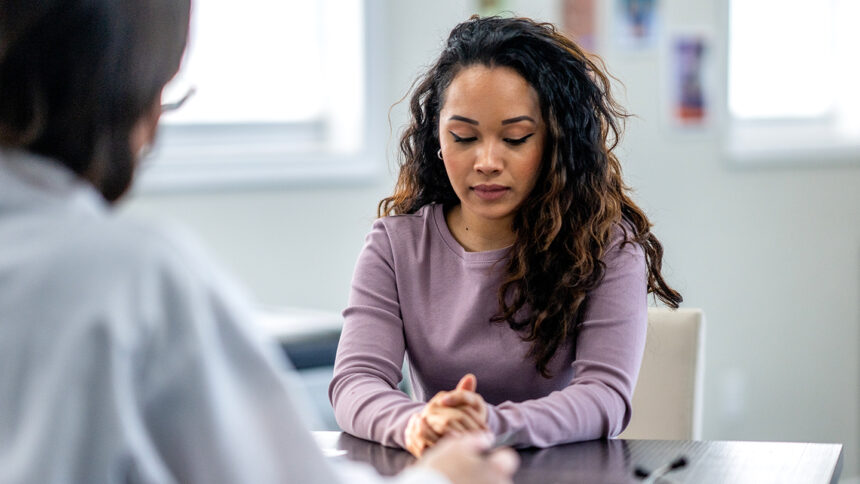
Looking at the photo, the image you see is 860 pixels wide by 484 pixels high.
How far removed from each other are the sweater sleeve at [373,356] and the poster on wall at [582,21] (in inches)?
78.7

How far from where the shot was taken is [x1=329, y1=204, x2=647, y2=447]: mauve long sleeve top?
1.45m

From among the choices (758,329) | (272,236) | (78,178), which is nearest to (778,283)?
(758,329)

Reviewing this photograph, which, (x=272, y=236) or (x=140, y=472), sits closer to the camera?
(x=140, y=472)

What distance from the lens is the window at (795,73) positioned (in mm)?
4070

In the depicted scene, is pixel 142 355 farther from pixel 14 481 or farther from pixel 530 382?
pixel 530 382

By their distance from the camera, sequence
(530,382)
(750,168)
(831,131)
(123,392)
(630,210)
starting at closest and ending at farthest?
1. (123,392)
2. (530,382)
3. (630,210)
4. (750,168)
5. (831,131)

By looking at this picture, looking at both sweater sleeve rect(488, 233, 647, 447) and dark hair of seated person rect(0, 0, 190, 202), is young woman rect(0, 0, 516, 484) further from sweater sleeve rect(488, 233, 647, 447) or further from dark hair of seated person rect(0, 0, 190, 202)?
sweater sleeve rect(488, 233, 647, 447)

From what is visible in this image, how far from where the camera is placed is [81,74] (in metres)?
0.72

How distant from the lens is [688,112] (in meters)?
3.77

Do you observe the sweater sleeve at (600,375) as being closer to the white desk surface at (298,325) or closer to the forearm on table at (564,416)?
the forearm on table at (564,416)

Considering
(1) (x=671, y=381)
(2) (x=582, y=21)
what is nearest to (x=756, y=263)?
(2) (x=582, y=21)

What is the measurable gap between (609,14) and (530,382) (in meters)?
2.27

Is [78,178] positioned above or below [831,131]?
above

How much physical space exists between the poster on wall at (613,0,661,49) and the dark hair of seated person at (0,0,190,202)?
119 inches
